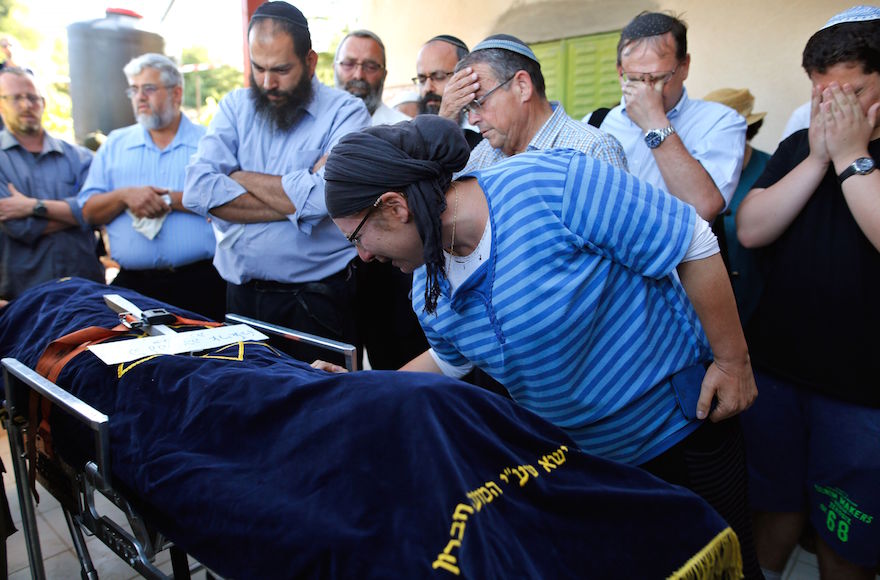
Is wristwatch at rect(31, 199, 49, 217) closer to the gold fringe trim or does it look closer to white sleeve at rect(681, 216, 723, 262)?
white sleeve at rect(681, 216, 723, 262)

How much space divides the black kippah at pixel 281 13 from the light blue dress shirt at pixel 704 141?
1.38m

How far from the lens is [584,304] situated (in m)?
1.40

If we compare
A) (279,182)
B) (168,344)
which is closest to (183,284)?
(279,182)

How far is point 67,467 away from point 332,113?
1.68m

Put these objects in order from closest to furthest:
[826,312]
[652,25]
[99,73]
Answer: [826,312] → [652,25] → [99,73]

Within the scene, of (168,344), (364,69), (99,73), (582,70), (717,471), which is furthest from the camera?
(99,73)

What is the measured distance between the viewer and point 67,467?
1.65m

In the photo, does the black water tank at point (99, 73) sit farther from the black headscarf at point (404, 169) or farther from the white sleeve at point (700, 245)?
the white sleeve at point (700, 245)

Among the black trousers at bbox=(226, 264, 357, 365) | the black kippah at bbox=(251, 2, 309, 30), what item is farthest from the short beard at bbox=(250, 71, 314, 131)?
the black trousers at bbox=(226, 264, 357, 365)

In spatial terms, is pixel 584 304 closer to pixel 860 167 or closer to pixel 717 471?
pixel 717 471

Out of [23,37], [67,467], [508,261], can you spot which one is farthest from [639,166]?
[23,37]

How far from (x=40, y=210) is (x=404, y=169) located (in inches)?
115

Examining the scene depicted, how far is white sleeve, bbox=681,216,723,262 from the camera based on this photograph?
4.63ft

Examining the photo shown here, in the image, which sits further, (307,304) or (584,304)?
(307,304)
